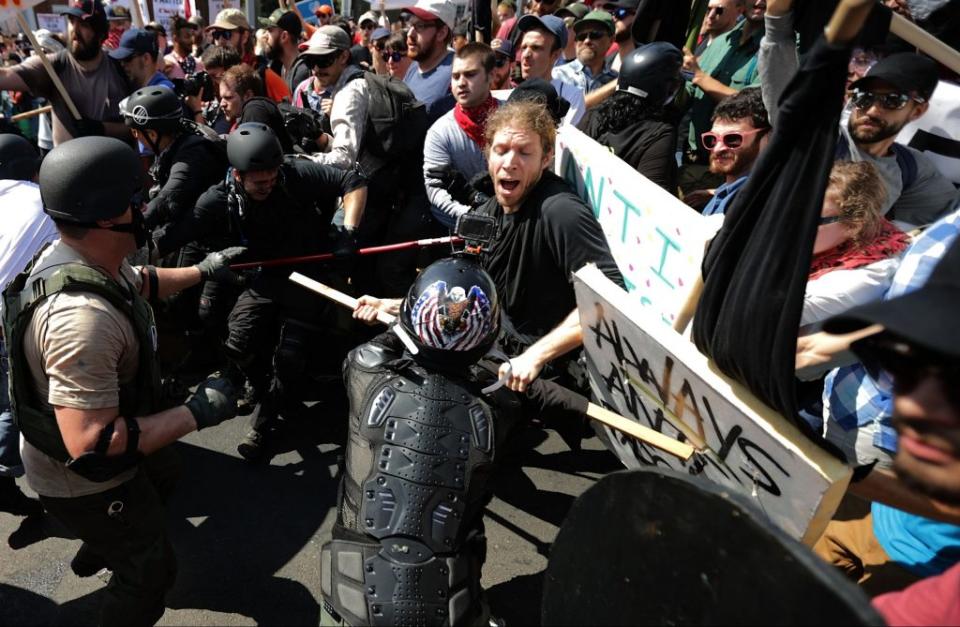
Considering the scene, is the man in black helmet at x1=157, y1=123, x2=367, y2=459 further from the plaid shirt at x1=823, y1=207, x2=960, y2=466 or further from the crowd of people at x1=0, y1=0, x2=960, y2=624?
the plaid shirt at x1=823, y1=207, x2=960, y2=466

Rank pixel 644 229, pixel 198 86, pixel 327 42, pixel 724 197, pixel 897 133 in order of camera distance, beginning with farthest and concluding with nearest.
→ pixel 198 86 < pixel 327 42 < pixel 724 197 < pixel 897 133 < pixel 644 229

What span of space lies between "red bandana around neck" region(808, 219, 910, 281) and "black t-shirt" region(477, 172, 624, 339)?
78cm

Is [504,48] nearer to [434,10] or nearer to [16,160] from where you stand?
[434,10]

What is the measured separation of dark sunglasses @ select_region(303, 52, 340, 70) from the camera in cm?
509

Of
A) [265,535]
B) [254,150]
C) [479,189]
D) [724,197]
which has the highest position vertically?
[724,197]

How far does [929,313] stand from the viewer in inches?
34.2

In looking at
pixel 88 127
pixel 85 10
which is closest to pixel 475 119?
pixel 88 127

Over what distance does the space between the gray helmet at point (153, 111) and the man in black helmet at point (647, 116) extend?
8.54ft

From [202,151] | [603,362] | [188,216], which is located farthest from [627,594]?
[202,151]

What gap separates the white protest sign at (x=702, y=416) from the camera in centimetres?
161

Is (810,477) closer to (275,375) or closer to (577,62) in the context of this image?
(275,375)

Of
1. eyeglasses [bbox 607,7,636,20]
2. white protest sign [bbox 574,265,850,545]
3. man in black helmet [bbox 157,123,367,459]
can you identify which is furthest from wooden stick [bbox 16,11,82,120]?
white protest sign [bbox 574,265,850,545]

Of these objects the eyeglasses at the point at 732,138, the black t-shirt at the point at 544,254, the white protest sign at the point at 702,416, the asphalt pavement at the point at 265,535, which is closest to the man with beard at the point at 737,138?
the eyeglasses at the point at 732,138

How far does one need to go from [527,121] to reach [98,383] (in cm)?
200
